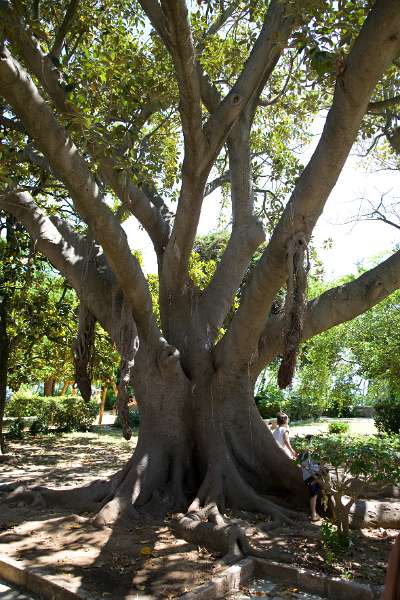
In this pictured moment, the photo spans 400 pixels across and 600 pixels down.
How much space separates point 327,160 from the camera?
5.80m

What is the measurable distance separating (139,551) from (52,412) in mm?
15599

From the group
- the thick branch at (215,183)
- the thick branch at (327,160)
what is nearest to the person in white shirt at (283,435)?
the thick branch at (327,160)

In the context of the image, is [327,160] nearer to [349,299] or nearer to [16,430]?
[349,299]

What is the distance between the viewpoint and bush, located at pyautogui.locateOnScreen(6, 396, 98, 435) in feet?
65.4

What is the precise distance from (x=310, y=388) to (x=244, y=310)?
16257 mm

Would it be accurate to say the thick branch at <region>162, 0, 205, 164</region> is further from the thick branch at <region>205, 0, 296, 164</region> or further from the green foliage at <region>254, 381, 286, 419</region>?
the green foliage at <region>254, 381, 286, 419</region>

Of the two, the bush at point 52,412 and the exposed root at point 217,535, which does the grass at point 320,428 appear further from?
the exposed root at point 217,535

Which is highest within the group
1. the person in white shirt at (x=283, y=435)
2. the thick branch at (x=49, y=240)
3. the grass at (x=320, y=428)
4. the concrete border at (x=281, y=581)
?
the thick branch at (x=49, y=240)

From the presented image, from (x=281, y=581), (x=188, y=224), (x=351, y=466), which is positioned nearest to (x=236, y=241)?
(x=188, y=224)

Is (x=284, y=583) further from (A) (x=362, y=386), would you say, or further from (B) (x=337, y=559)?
(A) (x=362, y=386)

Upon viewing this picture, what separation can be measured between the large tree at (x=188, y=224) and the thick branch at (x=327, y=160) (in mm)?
17

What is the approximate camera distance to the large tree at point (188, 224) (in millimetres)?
5875

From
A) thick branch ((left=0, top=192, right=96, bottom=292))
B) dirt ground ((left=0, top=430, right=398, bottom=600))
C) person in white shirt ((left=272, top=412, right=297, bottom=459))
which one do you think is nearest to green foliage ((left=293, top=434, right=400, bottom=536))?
dirt ground ((left=0, top=430, right=398, bottom=600))

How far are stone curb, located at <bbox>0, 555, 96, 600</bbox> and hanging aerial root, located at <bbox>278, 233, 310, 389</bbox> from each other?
274cm
